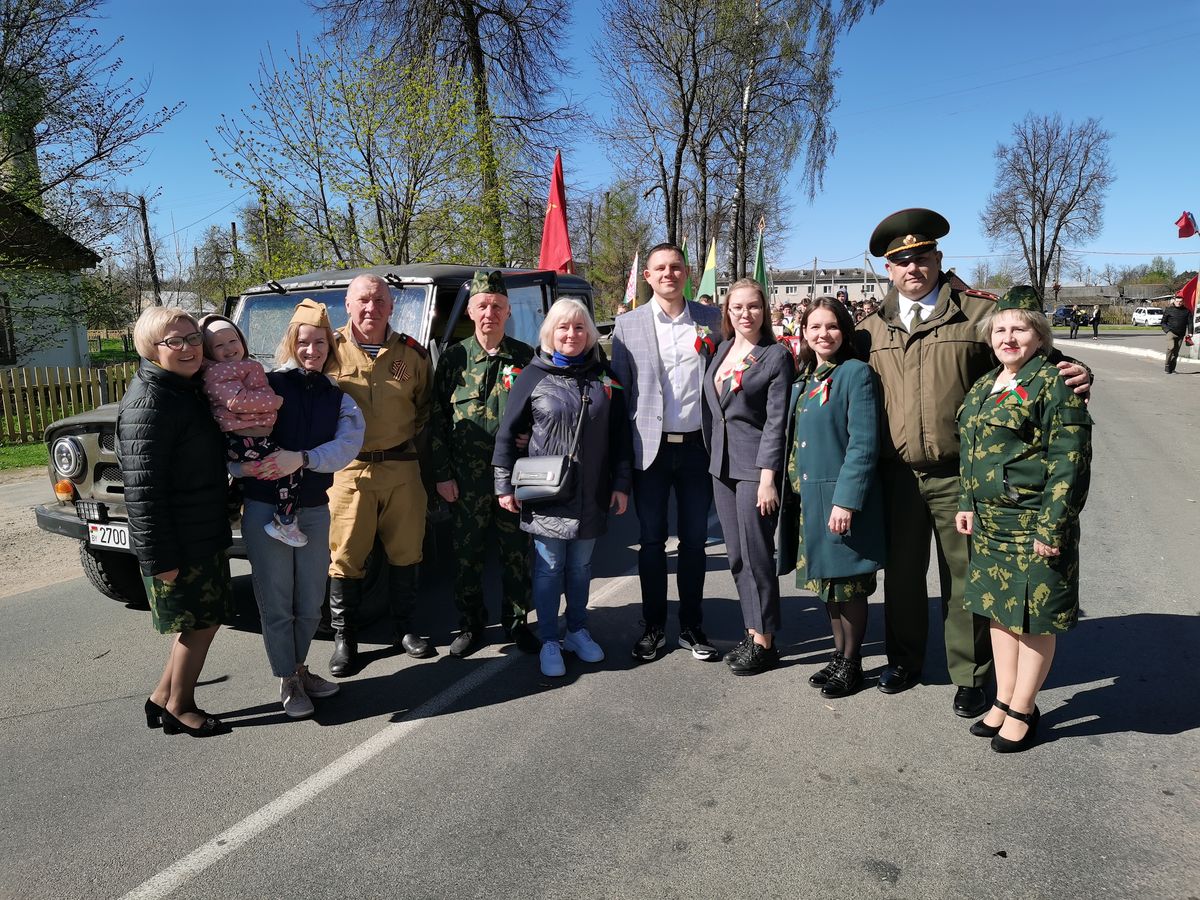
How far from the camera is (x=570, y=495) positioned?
386cm

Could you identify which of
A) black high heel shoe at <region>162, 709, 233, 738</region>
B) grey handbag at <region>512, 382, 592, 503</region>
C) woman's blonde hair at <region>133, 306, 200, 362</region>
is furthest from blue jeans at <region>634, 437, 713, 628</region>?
woman's blonde hair at <region>133, 306, 200, 362</region>

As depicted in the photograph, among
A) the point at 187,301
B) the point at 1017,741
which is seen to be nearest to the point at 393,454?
the point at 1017,741

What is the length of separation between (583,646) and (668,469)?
40.3 inches

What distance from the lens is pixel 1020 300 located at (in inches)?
129

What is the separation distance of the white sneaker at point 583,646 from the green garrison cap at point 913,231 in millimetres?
2360

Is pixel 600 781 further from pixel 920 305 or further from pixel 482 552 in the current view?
pixel 920 305

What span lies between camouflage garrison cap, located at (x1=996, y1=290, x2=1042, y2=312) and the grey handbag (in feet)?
6.03

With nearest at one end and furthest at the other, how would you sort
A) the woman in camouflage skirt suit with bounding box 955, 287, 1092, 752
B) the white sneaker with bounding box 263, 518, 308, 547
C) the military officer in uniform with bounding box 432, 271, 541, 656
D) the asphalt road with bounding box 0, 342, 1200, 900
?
the asphalt road with bounding box 0, 342, 1200, 900 → the woman in camouflage skirt suit with bounding box 955, 287, 1092, 752 → the white sneaker with bounding box 263, 518, 308, 547 → the military officer in uniform with bounding box 432, 271, 541, 656

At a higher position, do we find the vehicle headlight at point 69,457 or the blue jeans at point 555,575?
the vehicle headlight at point 69,457

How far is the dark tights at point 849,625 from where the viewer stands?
3.68m

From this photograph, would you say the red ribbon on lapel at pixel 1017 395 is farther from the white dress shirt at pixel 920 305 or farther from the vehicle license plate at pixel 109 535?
the vehicle license plate at pixel 109 535

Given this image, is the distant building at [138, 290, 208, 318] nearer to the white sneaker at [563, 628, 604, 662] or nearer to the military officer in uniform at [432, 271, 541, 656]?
the military officer in uniform at [432, 271, 541, 656]

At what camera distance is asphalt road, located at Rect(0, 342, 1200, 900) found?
2.49 meters

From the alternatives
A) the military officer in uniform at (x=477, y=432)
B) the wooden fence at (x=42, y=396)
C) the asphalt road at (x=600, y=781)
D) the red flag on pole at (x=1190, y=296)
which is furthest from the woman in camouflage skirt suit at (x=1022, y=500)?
the red flag on pole at (x=1190, y=296)
